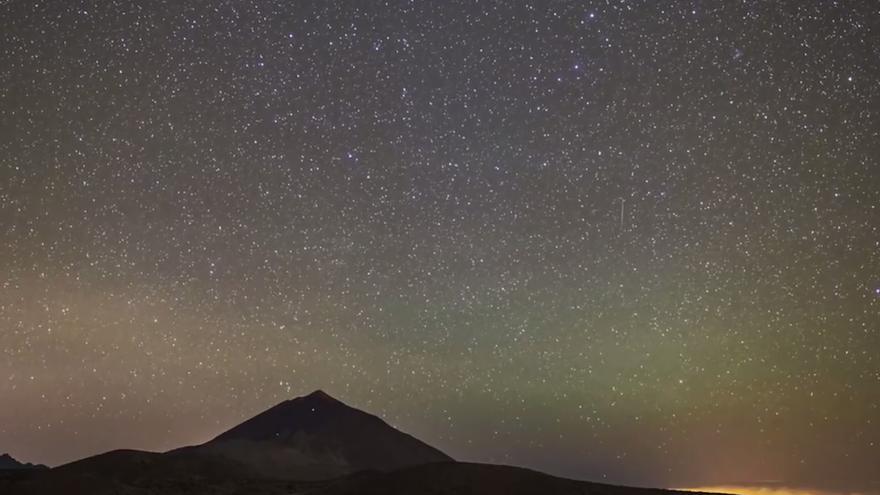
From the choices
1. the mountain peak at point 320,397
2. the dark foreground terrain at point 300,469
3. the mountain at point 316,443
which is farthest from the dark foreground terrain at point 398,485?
the mountain peak at point 320,397

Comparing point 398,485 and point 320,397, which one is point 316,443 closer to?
point 320,397

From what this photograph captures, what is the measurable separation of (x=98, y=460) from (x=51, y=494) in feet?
67.6

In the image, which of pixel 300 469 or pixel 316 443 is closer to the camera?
pixel 300 469

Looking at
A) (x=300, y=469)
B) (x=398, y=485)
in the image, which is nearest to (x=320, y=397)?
(x=300, y=469)

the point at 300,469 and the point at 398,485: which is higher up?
the point at 300,469

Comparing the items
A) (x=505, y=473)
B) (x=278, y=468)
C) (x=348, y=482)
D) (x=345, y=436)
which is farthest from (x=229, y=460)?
(x=505, y=473)

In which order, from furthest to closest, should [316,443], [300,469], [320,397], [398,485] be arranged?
[320,397], [316,443], [300,469], [398,485]

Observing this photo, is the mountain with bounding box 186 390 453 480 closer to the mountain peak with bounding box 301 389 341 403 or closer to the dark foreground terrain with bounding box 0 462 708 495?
the mountain peak with bounding box 301 389 341 403

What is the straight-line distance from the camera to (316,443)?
113m

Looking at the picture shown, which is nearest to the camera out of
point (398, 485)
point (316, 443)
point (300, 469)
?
point (398, 485)

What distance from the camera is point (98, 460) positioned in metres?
69.3

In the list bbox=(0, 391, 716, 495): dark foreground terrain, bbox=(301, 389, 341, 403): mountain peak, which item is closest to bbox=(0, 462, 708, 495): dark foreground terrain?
bbox=(0, 391, 716, 495): dark foreground terrain

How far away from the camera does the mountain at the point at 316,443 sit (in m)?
99.6

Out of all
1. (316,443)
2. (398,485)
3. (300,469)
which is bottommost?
(398,485)
